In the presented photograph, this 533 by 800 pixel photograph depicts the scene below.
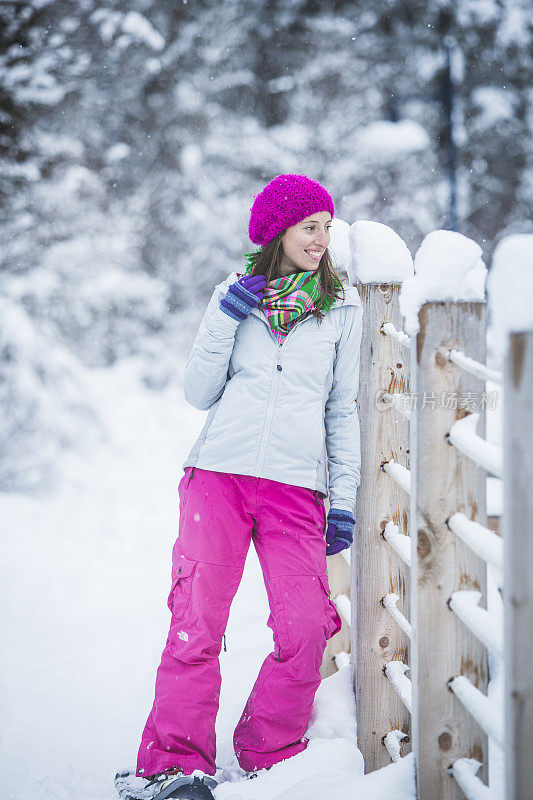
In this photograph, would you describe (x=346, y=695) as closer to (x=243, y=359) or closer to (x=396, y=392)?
(x=396, y=392)

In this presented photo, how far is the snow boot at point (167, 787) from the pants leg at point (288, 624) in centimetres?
23

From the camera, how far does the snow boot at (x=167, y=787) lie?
1766mm

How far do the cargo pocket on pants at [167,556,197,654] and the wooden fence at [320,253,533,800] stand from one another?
0.55 m

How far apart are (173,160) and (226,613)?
7.10 metres

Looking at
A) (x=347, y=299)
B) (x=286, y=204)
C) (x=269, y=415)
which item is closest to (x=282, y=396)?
(x=269, y=415)

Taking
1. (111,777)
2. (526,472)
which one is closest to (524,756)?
(526,472)

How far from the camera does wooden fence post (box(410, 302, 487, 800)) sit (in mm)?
1500

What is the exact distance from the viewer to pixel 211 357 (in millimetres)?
2082

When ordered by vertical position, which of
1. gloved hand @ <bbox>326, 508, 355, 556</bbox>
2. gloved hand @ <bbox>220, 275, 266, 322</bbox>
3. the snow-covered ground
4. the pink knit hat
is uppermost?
the pink knit hat

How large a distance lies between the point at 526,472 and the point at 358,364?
1.19 metres

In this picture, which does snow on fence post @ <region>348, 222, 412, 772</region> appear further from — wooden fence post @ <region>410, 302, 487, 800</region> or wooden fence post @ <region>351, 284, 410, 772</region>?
wooden fence post @ <region>410, 302, 487, 800</region>

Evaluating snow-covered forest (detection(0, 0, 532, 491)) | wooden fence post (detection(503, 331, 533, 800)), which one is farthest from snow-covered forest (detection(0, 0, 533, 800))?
wooden fence post (detection(503, 331, 533, 800))

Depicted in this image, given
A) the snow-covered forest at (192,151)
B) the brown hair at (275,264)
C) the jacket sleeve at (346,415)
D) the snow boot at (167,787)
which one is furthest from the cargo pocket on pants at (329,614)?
the snow-covered forest at (192,151)

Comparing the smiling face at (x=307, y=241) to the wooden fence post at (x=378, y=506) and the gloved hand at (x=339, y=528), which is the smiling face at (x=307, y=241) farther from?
the gloved hand at (x=339, y=528)
